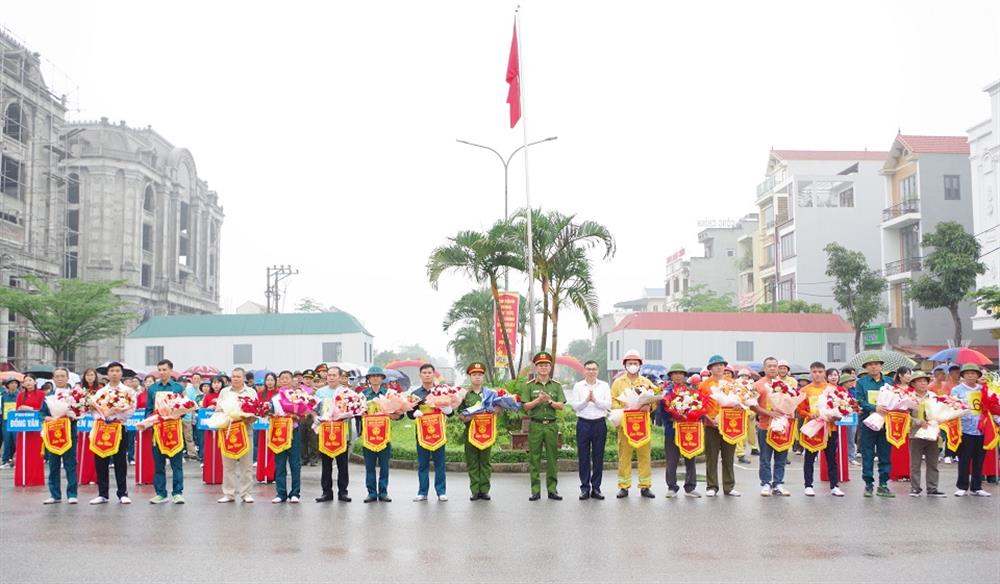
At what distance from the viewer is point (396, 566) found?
332 inches

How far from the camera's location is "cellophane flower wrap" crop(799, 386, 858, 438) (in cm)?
1309

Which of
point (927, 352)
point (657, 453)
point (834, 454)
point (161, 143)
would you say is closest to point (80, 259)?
point (161, 143)

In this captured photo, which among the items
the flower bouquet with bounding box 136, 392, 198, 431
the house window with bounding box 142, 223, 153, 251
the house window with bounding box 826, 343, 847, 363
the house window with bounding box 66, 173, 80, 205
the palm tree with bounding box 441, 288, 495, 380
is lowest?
the flower bouquet with bounding box 136, 392, 198, 431

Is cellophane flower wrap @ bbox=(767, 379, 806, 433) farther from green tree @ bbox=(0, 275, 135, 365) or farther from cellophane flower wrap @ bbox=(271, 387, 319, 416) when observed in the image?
green tree @ bbox=(0, 275, 135, 365)

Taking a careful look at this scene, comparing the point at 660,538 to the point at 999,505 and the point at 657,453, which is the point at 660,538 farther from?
the point at 657,453

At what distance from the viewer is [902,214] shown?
5053cm

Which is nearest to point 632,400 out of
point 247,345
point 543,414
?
point 543,414

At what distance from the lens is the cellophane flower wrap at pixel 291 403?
13039mm

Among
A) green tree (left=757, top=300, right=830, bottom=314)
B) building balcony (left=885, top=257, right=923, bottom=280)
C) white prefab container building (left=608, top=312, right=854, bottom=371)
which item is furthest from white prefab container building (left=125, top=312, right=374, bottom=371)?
building balcony (left=885, top=257, right=923, bottom=280)

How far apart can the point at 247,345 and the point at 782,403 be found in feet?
179

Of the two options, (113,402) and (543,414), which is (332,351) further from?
(543,414)

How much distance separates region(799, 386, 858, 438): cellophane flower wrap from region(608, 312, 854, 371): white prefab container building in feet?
142

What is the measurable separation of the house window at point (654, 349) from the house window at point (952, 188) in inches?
718

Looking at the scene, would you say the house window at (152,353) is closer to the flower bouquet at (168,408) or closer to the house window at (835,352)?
the house window at (835,352)
